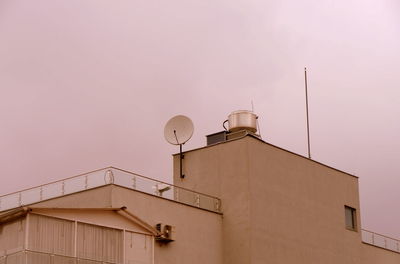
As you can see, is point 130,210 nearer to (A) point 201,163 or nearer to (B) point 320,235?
(A) point 201,163

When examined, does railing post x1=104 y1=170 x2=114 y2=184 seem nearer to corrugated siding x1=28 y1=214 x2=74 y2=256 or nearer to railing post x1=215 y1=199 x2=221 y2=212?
corrugated siding x1=28 y1=214 x2=74 y2=256

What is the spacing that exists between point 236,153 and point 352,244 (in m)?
10.2

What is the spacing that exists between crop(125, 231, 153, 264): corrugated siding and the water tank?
1083 cm

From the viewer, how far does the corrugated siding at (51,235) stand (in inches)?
1406

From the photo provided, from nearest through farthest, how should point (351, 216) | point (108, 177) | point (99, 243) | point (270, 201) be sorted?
point (99, 243) < point (108, 177) < point (270, 201) < point (351, 216)

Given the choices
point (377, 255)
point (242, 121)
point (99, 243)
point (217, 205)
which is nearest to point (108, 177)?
point (99, 243)

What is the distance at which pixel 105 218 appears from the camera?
127 feet

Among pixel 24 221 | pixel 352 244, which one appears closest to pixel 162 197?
pixel 24 221

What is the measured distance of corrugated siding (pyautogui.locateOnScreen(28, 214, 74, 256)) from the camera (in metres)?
35.7

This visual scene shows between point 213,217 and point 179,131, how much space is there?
5.50 m

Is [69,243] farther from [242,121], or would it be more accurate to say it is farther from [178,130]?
[242,121]

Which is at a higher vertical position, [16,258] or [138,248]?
[138,248]

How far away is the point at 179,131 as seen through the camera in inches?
1869

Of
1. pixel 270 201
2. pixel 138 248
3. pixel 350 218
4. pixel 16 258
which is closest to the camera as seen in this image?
pixel 16 258
